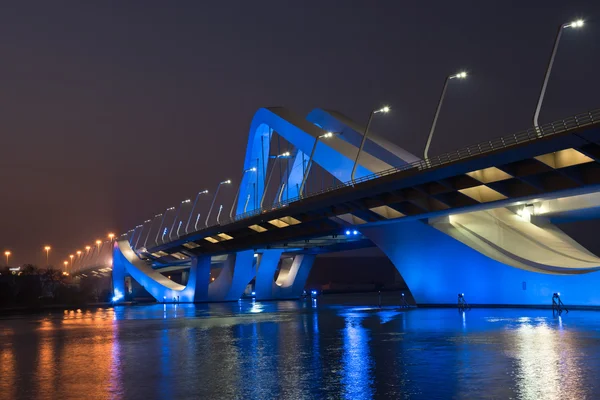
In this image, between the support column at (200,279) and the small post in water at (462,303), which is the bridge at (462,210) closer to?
the small post in water at (462,303)

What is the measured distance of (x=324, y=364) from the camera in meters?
18.0

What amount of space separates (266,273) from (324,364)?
7440 centimetres

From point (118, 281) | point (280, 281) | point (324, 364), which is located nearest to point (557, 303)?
point (324, 364)

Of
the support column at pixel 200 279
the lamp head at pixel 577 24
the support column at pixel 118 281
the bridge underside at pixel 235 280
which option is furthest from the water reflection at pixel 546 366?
the support column at pixel 118 281

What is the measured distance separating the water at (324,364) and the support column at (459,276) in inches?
435

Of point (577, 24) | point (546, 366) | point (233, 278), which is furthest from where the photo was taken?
point (233, 278)

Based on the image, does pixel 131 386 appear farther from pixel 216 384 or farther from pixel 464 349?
pixel 464 349

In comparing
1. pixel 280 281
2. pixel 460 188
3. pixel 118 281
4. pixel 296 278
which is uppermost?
pixel 460 188

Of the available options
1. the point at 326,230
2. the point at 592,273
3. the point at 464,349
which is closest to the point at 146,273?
the point at 326,230

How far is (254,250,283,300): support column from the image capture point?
91062mm

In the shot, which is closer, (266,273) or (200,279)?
(200,279)

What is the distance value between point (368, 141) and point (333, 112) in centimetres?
902

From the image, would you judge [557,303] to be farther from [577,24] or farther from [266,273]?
[266,273]

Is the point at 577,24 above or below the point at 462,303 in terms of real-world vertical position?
above
